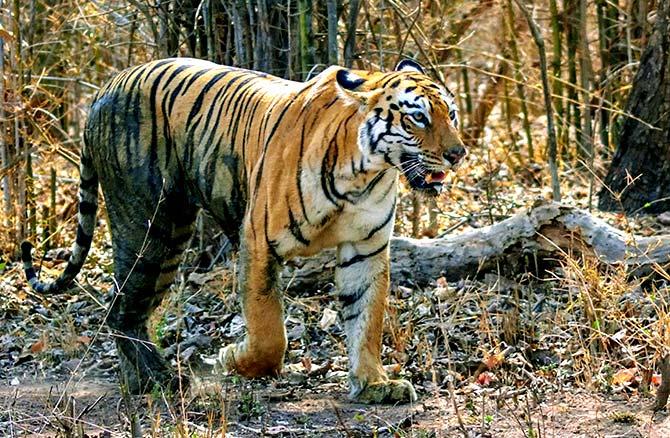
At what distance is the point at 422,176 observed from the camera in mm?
5164

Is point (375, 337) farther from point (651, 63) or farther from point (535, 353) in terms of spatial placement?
point (651, 63)

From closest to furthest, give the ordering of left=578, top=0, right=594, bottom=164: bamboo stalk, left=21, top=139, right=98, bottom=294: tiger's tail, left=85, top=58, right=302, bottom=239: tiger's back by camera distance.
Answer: left=85, top=58, right=302, bottom=239: tiger's back → left=21, top=139, right=98, bottom=294: tiger's tail → left=578, top=0, right=594, bottom=164: bamboo stalk

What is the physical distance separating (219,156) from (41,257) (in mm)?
2931

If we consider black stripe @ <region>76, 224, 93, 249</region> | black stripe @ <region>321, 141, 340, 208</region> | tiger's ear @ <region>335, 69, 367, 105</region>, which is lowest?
black stripe @ <region>76, 224, 93, 249</region>

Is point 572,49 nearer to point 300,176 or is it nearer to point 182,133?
point 182,133

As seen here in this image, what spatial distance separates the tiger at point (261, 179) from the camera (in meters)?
5.27

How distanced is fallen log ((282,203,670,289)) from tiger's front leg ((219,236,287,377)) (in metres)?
1.36

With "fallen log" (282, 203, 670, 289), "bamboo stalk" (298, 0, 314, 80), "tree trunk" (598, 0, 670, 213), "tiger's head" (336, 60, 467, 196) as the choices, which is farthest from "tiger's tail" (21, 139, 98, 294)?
"tree trunk" (598, 0, 670, 213)

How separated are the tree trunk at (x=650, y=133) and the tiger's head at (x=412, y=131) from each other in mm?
3220

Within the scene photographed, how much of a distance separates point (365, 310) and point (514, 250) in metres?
1.47

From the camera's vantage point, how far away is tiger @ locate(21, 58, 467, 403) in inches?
207

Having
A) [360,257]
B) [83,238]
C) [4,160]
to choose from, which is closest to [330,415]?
[360,257]

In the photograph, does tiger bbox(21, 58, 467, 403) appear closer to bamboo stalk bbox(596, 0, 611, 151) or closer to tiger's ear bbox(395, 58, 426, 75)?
tiger's ear bbox(395, 58, 426, 75)

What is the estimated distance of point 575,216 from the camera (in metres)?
6.57
